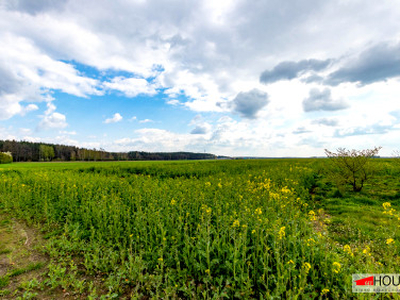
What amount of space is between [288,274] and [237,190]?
4.85 m

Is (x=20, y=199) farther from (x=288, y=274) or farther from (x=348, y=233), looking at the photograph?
(x=348, y=233)

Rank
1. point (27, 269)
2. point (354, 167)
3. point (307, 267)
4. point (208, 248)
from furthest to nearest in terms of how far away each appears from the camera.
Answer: point (354, 167)
point (27, 269)
point (208, 248)
point (307, 267)

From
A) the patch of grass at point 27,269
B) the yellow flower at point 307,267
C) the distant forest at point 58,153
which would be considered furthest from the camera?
the distant forest at point 58,153

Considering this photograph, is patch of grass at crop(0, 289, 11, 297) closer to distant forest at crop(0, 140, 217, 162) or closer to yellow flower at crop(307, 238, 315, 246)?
yellow flower at crop(307, 238, 315, 246)

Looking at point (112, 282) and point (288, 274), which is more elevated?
point (288, 274)

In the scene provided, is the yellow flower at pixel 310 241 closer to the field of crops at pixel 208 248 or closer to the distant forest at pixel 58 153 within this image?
the field of crops at pixel 208 248

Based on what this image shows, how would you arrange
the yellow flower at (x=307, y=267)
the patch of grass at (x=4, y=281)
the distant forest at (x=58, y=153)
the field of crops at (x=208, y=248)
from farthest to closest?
the distant forest at (x=58, y=153) < the patch of grass at (x=4, y=281) < the field of crops at (x=208, y=248) < the yellow flower at (x=307, y=267)

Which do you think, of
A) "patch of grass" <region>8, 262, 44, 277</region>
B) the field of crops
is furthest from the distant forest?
"patch of grass" <region>8, 262, 44, 277</region>

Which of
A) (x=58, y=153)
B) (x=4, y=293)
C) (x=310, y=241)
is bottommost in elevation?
(x=4, y=293)

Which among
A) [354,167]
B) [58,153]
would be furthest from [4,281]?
[58,153]

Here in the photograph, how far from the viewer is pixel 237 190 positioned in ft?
26.4

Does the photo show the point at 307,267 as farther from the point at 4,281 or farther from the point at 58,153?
the point at 58,153

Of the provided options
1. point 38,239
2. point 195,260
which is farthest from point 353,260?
point 38,239

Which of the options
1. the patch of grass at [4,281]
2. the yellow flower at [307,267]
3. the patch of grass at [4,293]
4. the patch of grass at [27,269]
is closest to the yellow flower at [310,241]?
the yellow flower at [307,267]
